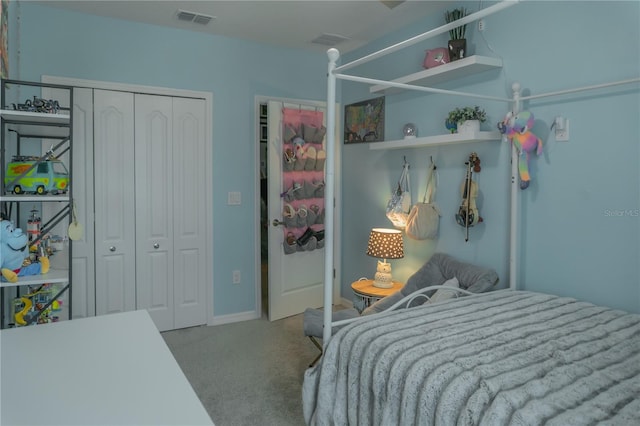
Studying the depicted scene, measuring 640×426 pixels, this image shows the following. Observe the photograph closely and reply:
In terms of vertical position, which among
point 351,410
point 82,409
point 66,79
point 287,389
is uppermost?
point 66,79

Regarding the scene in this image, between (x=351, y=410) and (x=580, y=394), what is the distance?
0.85m

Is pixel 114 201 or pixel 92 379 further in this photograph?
pixel 114 201

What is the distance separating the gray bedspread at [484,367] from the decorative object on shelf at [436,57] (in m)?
1.64

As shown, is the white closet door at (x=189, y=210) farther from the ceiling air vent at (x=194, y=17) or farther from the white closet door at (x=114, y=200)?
the ceiling air vent at (x=194, y=17)

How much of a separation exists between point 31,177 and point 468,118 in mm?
2607

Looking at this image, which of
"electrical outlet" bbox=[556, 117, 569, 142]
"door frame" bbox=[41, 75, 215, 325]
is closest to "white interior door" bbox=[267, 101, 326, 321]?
"door frame" bbox=[41, 75, 215, 325]

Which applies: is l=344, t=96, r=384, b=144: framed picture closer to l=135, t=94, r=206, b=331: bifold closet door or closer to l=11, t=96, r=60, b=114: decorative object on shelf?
l=135, t=94, r=206, b=331: bifold closet door

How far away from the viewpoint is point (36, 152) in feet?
10.5

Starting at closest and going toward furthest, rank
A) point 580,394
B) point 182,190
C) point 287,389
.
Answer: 1. point 580,394
2. point 287,389
3. point 182,190

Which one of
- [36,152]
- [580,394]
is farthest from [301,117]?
[580,394]

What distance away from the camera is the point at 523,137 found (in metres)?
2.52

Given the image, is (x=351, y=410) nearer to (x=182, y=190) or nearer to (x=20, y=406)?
(x=20, y=406)

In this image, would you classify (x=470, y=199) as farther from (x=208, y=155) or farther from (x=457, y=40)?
(x=208, y=155)

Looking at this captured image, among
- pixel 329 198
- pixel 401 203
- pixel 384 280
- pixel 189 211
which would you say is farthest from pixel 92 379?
pixel 189 211
